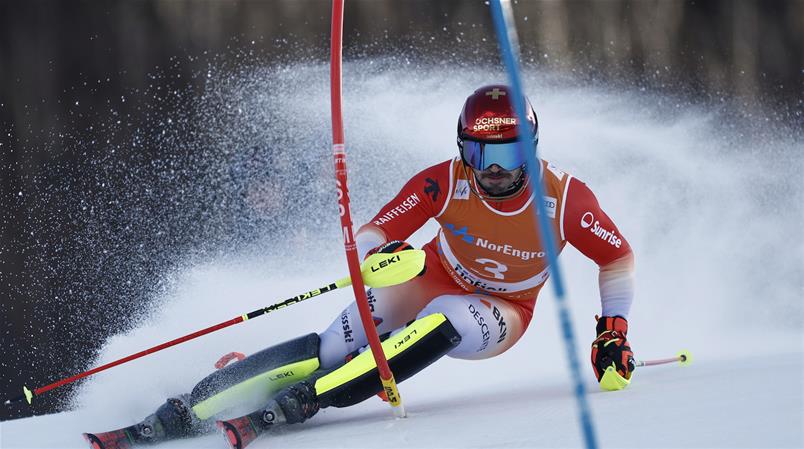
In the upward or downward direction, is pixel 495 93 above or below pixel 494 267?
above

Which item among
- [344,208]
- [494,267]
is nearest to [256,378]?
[344,208]

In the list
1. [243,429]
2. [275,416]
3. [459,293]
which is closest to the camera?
[243,429]

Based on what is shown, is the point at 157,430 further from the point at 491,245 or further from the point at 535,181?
the point at 535,181

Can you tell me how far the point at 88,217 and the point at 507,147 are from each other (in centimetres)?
187

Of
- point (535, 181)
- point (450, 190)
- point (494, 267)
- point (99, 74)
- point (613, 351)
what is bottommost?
point (613, 351)

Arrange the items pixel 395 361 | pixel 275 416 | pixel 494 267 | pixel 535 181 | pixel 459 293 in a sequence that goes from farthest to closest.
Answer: pixel 459 293 < pixel 494 267 < pixel 395 361 < pixel 275 416 < pixel 535 181

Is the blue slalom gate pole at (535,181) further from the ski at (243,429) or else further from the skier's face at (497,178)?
the skier's face at (497,178)

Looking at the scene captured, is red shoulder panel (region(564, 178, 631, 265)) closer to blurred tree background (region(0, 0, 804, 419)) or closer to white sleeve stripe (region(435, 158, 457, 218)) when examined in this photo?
white sleeve stripe (region(435, 158, 457, 218))

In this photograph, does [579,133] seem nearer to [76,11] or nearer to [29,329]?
[76,11]

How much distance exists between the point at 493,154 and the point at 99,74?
1.90 metres

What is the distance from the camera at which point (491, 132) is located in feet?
7.02

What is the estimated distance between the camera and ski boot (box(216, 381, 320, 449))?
71.0 inches

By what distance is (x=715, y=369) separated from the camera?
2443 millimetres

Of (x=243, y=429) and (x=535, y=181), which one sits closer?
(x=535, y=181)
